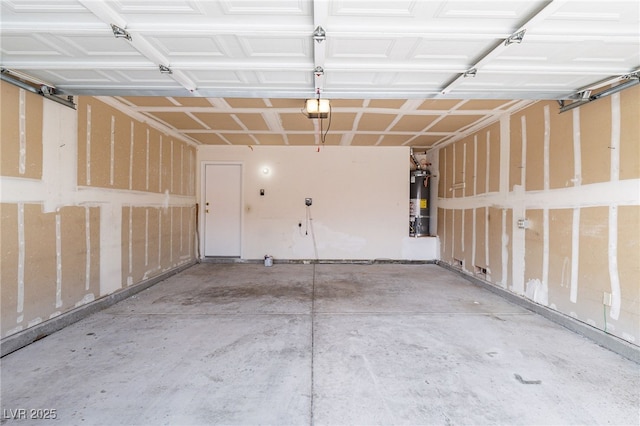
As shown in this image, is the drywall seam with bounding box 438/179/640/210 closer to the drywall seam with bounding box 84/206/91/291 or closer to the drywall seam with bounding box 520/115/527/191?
the drywall seam with bounding box 520/115/527/191

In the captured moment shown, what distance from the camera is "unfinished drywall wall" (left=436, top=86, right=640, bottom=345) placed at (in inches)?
93.3

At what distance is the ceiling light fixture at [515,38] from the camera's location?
1768mm

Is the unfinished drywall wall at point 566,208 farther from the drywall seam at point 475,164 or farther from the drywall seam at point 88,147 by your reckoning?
the drywall seam at point 88,147

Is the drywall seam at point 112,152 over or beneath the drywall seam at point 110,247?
over

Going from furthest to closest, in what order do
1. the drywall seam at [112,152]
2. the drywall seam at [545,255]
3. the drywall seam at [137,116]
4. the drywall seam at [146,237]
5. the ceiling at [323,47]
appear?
the drywall seam at [146,237]
the drywall seam at [112,152]
the drywall seam at [137,116]
the drywall seam at [545,255]
the ceiling at [323,47]

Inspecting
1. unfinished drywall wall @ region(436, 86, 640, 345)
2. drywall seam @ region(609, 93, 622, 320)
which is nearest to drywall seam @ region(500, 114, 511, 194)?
unfinished drywall wall @ region(436, 86, 640, 345)

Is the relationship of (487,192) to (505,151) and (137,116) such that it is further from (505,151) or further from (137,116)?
(137,116)

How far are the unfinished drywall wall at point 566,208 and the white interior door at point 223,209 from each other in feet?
14.8

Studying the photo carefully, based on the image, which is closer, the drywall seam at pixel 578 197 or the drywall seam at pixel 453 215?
the drywall seam at pixel 578 197

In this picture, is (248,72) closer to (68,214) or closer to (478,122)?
(68,214)

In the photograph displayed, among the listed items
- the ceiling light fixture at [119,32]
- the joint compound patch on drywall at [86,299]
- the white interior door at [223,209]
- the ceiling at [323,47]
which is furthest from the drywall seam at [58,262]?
the white interior door at [223,209]

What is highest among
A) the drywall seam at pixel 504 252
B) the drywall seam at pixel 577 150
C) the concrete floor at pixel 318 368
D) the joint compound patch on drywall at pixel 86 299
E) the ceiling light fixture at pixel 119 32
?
the ceiling light fixture at pixel 119 32

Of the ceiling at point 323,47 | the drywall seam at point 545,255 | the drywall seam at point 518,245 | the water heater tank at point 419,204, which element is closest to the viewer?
the ceiling at point 323,47

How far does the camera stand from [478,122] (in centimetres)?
429
